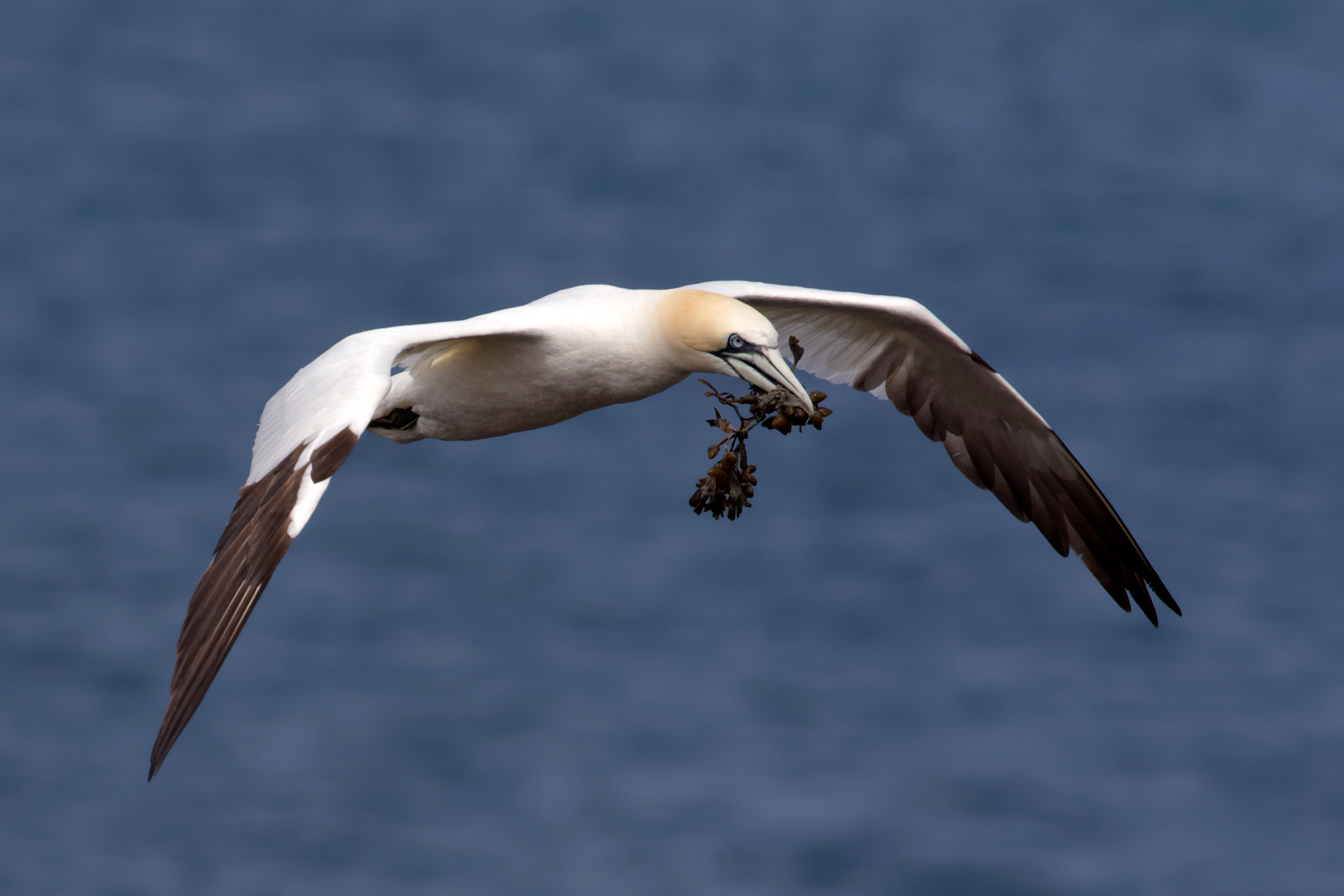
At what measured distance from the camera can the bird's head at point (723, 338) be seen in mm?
11172

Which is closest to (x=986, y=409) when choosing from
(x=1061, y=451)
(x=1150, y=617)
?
(x=1061, y=451)

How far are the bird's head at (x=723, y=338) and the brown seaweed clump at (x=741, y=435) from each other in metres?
0.13

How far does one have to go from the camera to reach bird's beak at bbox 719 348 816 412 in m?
11.0

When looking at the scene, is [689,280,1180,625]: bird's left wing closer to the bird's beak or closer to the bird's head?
the bird's head

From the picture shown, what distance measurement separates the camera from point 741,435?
34.7 feet

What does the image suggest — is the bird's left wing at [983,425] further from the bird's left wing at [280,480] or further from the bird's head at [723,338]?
the bird's left wing at [280,480]

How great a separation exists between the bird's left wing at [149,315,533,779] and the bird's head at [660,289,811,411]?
116 cm

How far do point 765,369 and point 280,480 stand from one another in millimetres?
2880

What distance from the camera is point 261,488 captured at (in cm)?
1016

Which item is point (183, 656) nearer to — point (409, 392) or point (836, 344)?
point (409, 392)

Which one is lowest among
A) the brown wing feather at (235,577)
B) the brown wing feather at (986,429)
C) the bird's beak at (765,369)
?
the brown wing feather at (235,577)

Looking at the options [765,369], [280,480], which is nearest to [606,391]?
[765,369]

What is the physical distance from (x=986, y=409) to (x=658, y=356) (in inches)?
120

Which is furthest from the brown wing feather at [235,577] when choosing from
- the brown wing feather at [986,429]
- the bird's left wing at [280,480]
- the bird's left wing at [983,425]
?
the brown wing feather at [986,429]
